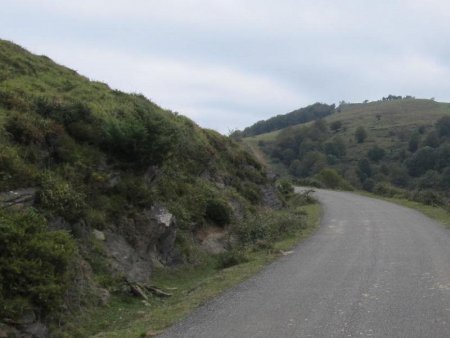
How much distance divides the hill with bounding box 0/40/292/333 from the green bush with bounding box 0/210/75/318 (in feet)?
0.05

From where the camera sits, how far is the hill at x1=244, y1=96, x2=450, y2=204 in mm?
70062

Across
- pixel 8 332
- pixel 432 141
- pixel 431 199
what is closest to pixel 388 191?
pixel 431 199

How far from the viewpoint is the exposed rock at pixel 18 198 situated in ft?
31.9

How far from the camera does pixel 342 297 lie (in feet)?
30.5

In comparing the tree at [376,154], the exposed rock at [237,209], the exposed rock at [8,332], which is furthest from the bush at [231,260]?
the tree at [376,154]

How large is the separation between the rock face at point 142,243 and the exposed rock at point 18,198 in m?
2.22

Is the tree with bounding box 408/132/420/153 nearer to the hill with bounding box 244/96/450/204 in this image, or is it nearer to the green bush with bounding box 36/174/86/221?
the hill with bounding box 244/96/450/204

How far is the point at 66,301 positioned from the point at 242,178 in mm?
17965

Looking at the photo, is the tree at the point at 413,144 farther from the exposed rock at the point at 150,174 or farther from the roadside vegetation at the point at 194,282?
the exposed rock at the point at 150,174

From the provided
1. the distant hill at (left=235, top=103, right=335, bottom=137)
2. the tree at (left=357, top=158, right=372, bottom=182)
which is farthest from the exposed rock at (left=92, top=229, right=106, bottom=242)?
the distant hill at (left=235, top=103, right=335, bottom=137)

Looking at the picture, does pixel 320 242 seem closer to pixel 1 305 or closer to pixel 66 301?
pixel 66 301

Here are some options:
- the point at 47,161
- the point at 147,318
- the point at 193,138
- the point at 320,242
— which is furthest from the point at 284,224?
the point at 147,318

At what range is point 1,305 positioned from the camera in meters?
7.28

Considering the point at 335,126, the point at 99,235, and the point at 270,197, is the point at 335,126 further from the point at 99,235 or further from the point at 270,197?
the point at 99,235
